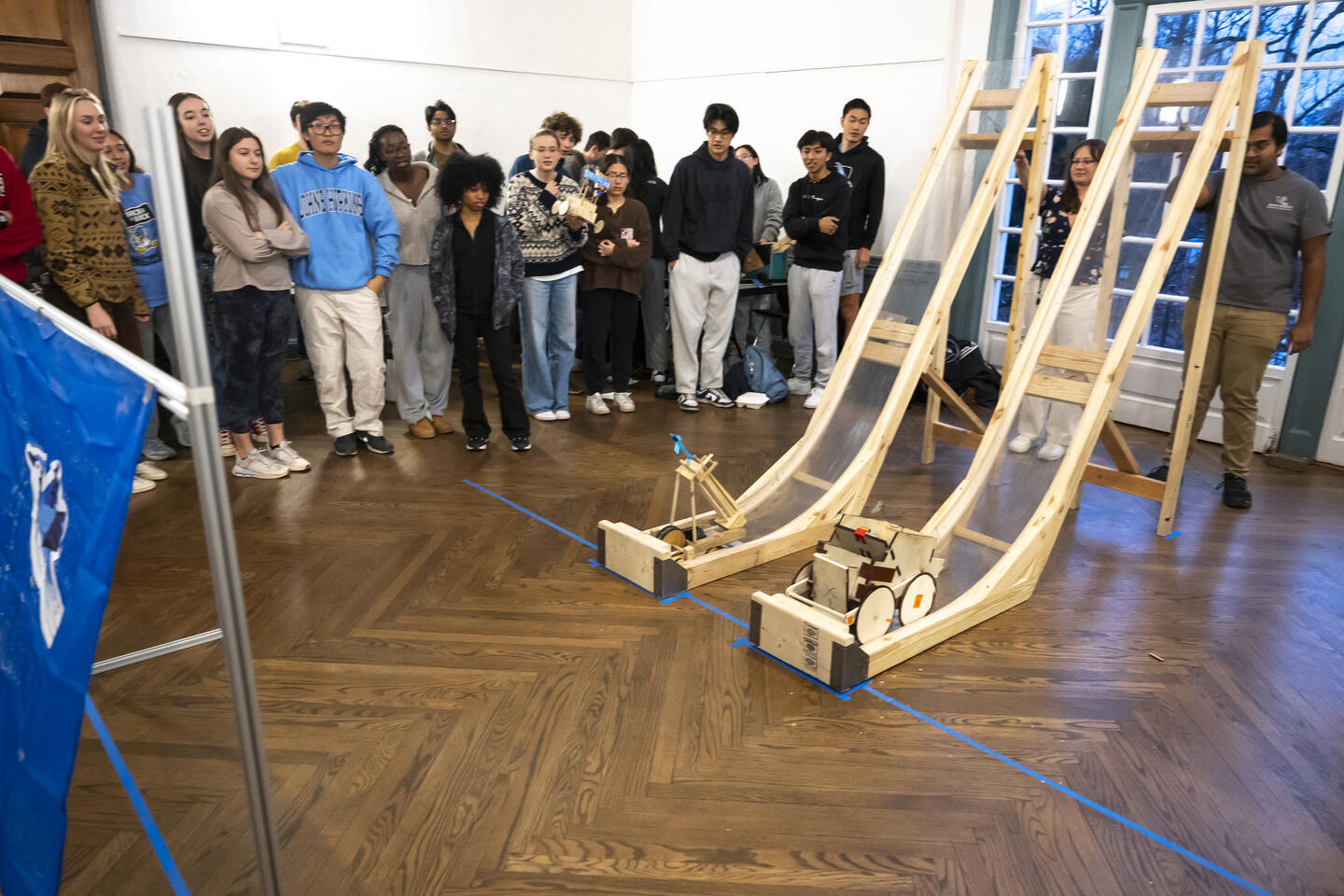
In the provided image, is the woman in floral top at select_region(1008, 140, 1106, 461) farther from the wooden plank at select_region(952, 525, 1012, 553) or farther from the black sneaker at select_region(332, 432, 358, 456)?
the black sneaker at select_region(332, 432, 358, 456)

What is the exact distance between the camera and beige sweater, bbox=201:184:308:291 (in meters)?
4.23

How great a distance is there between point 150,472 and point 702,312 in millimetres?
3171

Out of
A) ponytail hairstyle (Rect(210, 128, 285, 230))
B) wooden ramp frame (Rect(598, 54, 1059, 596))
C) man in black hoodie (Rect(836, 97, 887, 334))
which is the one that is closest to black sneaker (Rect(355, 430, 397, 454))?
ponytail hairstyle (Rect(210, 128, 285, 230))

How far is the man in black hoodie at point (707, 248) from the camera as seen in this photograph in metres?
5.58

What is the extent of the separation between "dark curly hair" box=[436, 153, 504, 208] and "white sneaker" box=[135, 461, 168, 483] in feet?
6.23

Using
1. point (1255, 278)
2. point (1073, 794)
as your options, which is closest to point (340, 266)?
point (1073, 794)

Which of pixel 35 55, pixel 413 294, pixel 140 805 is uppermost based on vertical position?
pixel 35 55

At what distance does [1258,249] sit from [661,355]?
11.6ft

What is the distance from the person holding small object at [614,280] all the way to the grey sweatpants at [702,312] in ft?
0.86

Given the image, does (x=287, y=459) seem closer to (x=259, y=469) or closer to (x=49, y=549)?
(x=259, y=469)

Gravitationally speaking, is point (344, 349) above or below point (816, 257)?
below

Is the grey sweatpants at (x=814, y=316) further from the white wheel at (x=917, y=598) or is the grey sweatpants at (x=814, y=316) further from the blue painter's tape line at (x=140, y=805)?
the blue painter's tape line at (x=140, y=805)

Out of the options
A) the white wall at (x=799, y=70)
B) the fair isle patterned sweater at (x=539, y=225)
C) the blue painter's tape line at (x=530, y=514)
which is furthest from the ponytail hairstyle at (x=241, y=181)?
the white wall at (x=799, y=70)

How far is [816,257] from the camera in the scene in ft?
19.4
